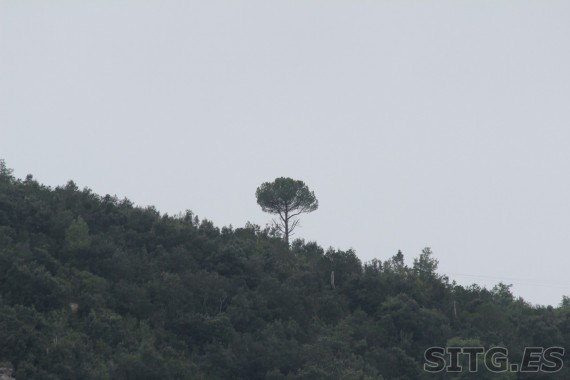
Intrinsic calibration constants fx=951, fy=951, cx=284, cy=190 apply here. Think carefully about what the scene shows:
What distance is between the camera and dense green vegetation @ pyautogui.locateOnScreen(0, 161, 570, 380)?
145ft

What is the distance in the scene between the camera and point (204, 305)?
52406mm

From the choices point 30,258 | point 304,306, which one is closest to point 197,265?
point 304,306

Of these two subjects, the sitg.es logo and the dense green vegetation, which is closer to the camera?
the dense green vegetation

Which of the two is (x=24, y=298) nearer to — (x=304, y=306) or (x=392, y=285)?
(x=304, y=306)

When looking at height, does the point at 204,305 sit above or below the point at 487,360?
above

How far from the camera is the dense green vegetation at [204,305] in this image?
44.3m

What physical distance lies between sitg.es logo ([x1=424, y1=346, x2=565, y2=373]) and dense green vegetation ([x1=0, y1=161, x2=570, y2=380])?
647 mm

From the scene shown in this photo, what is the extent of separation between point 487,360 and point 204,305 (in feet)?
52.1

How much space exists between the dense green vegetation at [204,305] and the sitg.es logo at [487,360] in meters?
0.65

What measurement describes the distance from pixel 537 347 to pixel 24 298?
30035 mm

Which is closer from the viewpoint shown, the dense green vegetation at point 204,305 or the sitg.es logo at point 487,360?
the dense green vegetation at point 204,305

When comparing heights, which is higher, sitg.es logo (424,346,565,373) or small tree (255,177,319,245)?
small tree (255,177,319,245)

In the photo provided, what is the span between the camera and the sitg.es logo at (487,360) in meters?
51.5

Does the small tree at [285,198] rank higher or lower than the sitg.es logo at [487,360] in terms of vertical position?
higher
